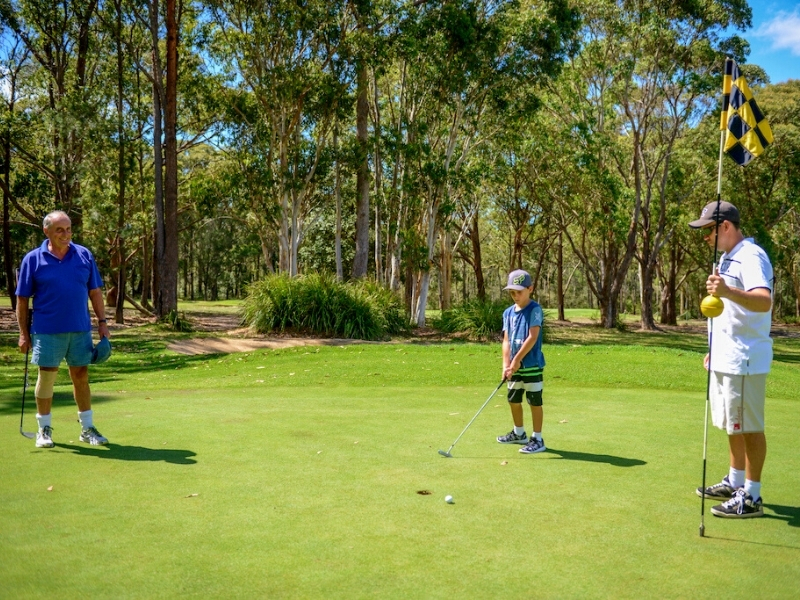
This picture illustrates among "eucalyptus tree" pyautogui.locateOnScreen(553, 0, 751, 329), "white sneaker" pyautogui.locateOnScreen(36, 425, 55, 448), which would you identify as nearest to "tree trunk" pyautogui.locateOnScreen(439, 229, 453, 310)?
"eucalyptus tree" pyautogui.locateOnScreen(553, 0, 751, 329)

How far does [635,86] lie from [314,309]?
19184mm

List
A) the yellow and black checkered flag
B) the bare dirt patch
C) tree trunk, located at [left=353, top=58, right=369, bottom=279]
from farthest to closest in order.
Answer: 1. tree trunk, located at [left=353, top=58, right=369, bottom=279]
2. the bare dirt patch
3. the yellow and black checkered flag

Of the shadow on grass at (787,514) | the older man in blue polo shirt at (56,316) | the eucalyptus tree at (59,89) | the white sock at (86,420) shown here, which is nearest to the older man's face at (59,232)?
the older man in blue polo shirt at (56,316)

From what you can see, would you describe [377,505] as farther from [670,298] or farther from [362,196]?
[670,298]

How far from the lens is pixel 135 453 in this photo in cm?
637

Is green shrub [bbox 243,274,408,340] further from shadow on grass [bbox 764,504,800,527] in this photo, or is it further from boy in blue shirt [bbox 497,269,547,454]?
shadow on grass [bbox 764,504,800,527]

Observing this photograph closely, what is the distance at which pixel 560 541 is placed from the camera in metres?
4.18

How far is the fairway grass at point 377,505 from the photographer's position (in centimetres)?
362

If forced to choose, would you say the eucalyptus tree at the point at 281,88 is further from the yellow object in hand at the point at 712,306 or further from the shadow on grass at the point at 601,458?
the yellow object in hand at the point at 712,306

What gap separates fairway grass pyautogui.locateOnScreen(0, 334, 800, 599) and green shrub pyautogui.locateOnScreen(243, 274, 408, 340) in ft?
38.1

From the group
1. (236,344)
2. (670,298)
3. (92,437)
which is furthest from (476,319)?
(670,298)

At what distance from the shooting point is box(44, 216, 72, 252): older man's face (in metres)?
6.64

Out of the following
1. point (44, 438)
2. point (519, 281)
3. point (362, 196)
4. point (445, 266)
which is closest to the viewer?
point (44, 438)

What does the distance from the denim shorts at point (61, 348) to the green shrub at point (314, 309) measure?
14.0 metres
